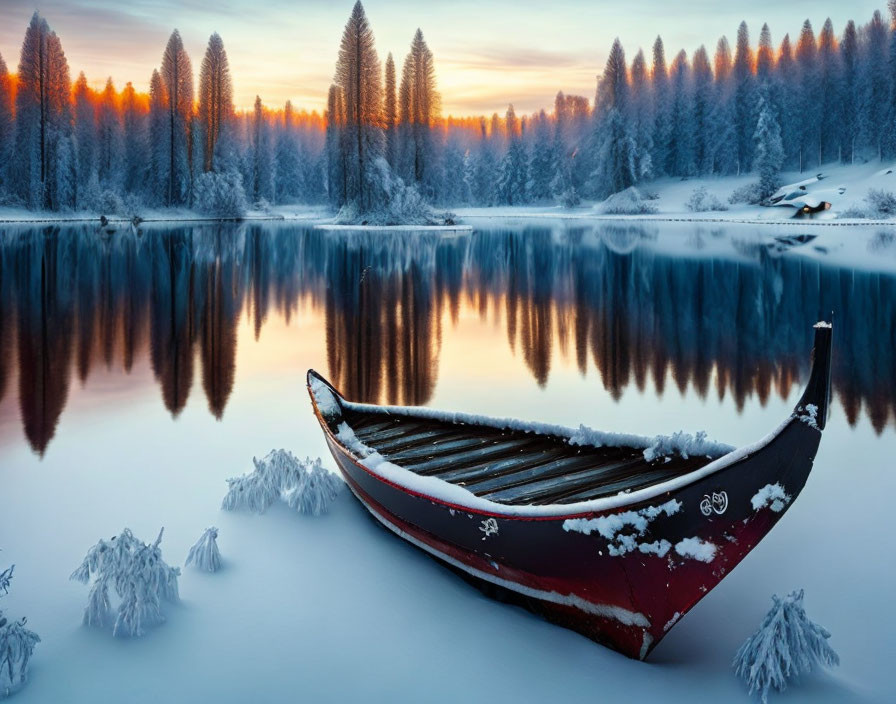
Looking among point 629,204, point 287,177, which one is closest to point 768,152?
point 629,204

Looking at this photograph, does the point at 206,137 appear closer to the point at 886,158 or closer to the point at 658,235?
the point at 658,235

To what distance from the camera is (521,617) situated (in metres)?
5.35

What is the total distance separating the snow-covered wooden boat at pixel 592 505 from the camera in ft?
13.8

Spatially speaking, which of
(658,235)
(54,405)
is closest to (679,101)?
(658,235)

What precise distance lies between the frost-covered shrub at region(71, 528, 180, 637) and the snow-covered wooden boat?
1694mm

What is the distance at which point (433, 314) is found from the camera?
21.0 m

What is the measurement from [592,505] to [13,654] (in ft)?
10.6

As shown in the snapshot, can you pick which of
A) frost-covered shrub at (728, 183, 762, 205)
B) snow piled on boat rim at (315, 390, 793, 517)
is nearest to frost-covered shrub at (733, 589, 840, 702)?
snow piled on boat rim at (315, 390, 793, 517)

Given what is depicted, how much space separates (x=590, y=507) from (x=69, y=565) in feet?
12.7

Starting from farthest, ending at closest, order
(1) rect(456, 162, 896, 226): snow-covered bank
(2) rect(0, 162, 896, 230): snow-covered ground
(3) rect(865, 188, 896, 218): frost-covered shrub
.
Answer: (2) rect(0, 162, 896, 230): snow-covered ground
(1) rect(456, 162, 896, 226): snow-covered bank
(3) rect(865, 188, 896, 218): frost-covered shrub

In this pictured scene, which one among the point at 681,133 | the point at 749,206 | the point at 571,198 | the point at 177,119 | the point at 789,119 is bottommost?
the point at 749,206

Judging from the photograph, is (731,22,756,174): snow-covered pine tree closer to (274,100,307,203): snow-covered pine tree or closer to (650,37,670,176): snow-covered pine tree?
(650,37,670,176): snow-covered pine tree

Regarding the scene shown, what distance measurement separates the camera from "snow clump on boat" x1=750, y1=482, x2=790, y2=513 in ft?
13.8

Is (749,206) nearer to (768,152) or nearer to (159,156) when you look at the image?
(768,152)
